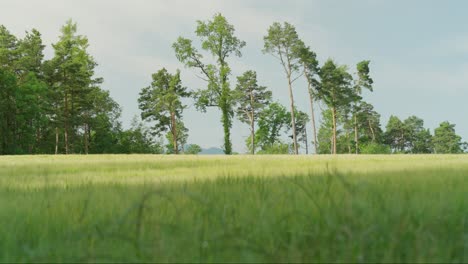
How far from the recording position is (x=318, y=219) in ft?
5.99

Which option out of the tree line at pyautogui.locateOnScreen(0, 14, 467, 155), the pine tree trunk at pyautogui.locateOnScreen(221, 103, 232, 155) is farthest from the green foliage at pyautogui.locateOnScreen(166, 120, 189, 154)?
the pine tree trunk at pyautogui.locateOnScreen(221, 103, 232, 155)

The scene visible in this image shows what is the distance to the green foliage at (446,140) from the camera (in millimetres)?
91188

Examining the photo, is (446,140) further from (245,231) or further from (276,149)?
(245,231)

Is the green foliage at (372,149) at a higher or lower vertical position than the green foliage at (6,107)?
lower

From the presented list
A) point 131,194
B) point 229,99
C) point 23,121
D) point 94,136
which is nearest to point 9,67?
point 23,121

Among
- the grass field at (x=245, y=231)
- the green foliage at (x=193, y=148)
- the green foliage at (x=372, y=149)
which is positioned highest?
the green foliage at (x=193, y=148)

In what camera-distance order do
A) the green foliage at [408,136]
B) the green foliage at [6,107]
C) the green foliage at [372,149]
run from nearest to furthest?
the green foliage at [6,107]
the green foliage at [372,149]
the green foliage at [408,136]

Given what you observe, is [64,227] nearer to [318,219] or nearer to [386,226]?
[318,219]

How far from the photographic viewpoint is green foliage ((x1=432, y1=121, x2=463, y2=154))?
91.2m

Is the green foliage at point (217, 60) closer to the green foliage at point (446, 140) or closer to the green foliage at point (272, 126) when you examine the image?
the green foliage at point (272, 126)

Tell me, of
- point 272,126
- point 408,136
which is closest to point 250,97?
→ point 272,126

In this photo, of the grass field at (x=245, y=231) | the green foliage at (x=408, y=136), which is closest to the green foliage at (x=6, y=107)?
the grass field at (x=245, y=231)

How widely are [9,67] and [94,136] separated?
13.9 m

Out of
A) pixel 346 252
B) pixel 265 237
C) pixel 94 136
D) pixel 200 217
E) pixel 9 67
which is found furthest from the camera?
pixel 94 136
